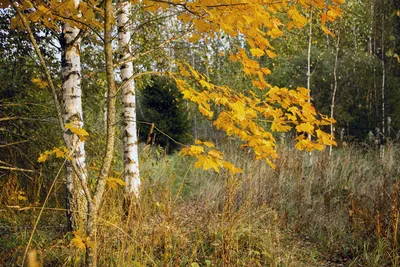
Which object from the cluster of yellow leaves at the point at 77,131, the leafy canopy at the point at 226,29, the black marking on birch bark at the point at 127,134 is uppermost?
the leafy canopy at the point at 226,29

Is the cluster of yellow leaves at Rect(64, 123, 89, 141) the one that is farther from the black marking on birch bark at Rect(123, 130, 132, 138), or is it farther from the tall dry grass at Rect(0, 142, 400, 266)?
the black marking on birch bark at Rect(123, 130, 132, 138)

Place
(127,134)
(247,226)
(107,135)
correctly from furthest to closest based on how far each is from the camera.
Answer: (127,134)
(247,226)
(107,135)

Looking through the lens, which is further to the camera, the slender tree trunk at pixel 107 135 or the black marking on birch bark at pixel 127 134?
the black marking on birch bark at pixel 127 134

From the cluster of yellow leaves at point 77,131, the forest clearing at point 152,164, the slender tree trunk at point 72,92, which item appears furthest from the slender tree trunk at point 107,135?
the slender tree trunk at point 72,92

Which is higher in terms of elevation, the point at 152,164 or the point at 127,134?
the point at 127,134

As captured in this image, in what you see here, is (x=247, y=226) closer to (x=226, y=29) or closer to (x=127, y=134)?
(x=127, y=134)

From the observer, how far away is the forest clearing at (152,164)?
1956mm

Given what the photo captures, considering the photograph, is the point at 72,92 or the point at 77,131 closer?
the point at 77,131

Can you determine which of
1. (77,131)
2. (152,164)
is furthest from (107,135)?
(152,164)

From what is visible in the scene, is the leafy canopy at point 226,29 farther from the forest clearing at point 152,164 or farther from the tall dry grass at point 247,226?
the tall dry grass at point 247,226

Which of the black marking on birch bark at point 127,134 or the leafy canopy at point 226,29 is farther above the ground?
the leafy canopy at point 226,29

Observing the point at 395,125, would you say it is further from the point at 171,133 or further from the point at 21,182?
the point at 21,182

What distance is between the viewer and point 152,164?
4.78 meters

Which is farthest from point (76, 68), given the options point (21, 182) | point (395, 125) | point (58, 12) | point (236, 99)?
point (395, 125)
